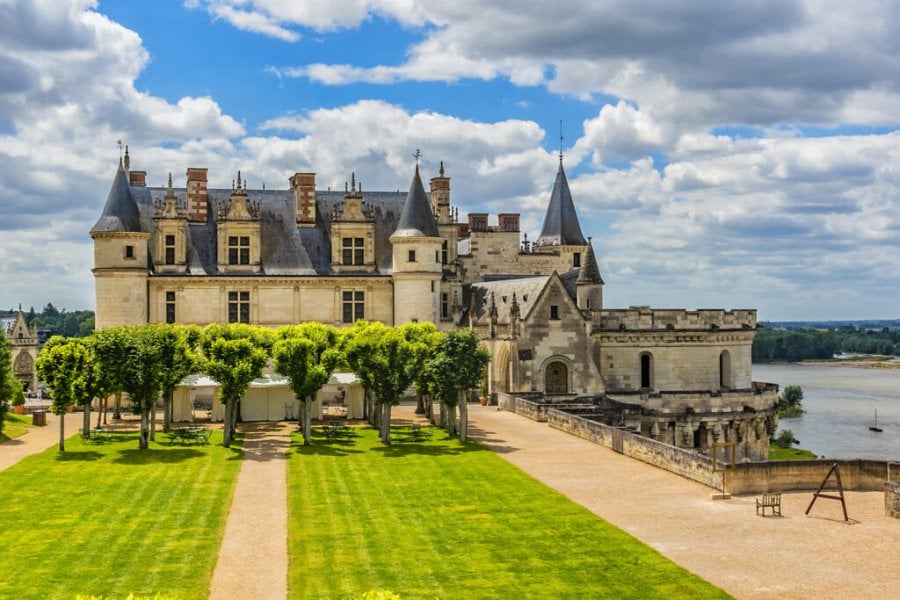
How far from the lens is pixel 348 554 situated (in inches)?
766

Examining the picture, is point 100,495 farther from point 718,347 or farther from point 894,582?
point 718,347

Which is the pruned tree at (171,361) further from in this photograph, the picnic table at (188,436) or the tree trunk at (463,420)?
the tree trunk at (463,420)

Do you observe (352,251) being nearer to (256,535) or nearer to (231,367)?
(231,367)

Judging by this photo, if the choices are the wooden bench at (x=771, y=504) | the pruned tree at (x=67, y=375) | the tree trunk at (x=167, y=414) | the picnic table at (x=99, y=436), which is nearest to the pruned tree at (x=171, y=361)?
the tree trunk at (x=167, y=414)

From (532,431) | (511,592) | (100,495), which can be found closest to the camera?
(511,592)

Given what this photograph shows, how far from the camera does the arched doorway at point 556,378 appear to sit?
45.5 metres

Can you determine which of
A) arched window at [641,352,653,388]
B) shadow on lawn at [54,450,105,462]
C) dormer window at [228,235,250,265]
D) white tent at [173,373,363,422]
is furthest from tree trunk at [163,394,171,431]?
arched window at [641,352,653,388]

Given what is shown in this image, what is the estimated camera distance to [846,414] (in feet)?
281

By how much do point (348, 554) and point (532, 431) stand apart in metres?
18.1

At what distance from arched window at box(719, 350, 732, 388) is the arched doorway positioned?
809cm

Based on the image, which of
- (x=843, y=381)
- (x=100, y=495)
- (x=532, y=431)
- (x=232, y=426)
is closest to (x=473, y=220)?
(x=532, y=431)

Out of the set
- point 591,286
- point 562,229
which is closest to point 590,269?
point 591,286

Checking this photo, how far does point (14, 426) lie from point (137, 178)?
18023mm

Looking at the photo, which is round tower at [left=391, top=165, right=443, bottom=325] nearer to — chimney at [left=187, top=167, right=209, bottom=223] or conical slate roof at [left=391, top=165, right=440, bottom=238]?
conical slate roof at [left=391, top=165, right=440, bottom=238]
